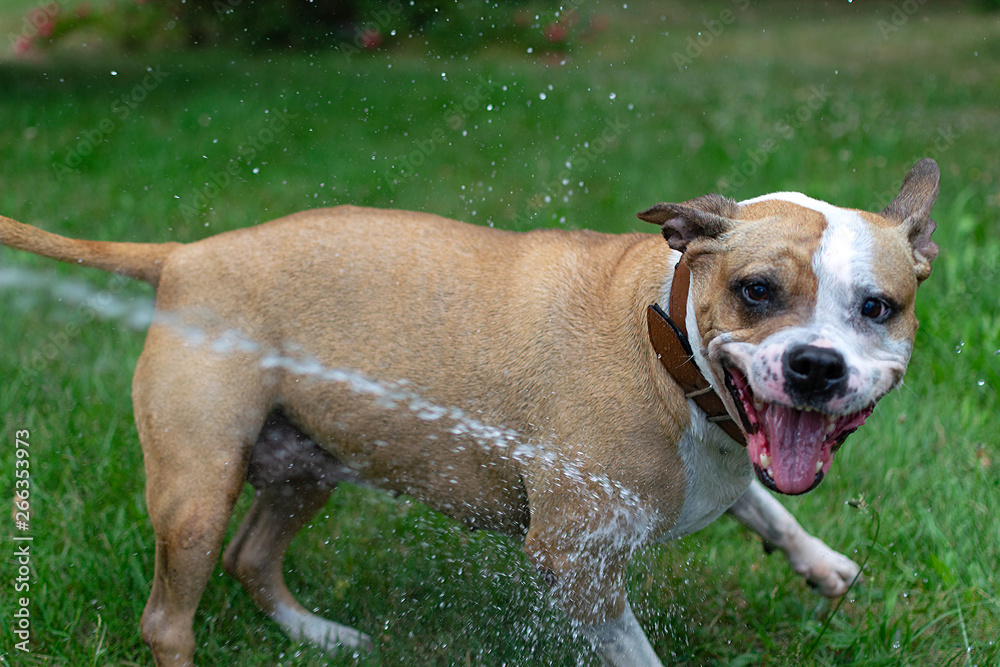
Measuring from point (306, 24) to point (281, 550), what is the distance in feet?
31.0

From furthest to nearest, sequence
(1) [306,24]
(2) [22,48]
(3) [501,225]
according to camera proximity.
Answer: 1. (1) [306,24]
2. (2) [22,48]
3. (3) [501,225]

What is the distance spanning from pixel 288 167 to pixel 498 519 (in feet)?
15.1

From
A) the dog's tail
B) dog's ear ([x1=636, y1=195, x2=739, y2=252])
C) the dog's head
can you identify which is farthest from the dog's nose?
the dog's tail

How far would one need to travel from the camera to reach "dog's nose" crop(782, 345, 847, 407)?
2.18m

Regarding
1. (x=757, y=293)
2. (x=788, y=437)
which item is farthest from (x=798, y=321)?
(x=788, y=437)

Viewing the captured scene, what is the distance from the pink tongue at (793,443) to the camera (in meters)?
2.29

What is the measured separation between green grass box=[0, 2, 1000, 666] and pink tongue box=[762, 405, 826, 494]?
37.8 inches

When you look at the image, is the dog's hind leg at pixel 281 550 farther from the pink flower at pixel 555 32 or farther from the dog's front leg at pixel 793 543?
the pink flower at pixel 555 32

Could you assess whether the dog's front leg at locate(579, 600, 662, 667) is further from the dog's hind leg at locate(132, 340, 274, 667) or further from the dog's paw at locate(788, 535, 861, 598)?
the dog's hind leg at locate(132, 340, 274, 667)

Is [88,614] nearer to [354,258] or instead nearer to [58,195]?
[354,258]

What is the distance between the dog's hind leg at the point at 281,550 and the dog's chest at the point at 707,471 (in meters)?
1.22

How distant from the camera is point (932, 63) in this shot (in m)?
11.8

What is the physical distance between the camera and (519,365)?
2781 millimetres

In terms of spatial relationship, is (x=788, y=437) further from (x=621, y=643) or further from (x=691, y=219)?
(x=621, y=643)
